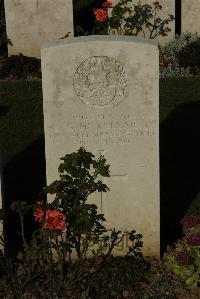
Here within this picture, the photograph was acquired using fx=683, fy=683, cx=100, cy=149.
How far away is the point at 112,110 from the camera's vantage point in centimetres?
568

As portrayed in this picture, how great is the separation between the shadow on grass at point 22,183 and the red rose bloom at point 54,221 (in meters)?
1.27

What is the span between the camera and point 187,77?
11.3 metres

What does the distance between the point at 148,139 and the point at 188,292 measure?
4.25ft

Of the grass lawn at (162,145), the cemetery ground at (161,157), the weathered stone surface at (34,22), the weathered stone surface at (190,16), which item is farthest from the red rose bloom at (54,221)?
the weathered stone surface at (190,16)

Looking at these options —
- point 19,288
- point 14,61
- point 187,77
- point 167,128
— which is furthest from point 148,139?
point 14,61

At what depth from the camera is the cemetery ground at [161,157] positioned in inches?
228

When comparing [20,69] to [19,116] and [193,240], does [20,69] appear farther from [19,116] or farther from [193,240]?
[193,240]

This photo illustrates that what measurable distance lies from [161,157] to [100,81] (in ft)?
10.0

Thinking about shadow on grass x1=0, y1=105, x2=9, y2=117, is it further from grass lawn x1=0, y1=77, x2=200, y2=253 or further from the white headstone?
the white headstone

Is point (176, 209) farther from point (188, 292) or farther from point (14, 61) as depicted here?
point (14, 61)

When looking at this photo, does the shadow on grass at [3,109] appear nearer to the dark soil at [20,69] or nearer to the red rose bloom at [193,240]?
the dark soil at [20,69]

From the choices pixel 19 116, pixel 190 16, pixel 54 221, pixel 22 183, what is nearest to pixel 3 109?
pixel 19 116

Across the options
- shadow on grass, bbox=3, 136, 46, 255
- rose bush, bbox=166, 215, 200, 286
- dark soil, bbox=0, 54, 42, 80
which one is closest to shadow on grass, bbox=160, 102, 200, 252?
rose bush, bbox=166, 215, 200, 286

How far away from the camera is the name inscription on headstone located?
5.70m
